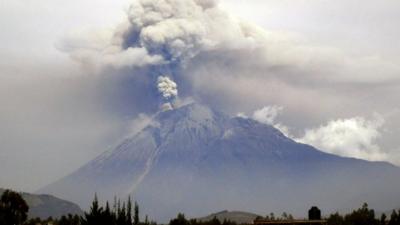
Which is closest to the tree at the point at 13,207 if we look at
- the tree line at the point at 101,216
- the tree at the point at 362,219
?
the tree line at the point at 101,216

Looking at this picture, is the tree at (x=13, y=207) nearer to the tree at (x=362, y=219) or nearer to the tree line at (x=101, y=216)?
the tree line at (x=101, y=216)

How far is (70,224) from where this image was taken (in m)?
127

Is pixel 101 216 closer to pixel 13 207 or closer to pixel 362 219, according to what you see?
pixel 13 207

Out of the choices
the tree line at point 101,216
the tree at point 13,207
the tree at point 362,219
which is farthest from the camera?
the tree at point 362,219

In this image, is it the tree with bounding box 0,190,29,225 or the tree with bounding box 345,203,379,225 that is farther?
the tree with bounding box 345,203,379,225

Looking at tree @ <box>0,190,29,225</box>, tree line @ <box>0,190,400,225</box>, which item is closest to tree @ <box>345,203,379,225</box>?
tree line @ <box>0,190,400,225</box>

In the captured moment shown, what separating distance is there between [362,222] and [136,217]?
209 ft

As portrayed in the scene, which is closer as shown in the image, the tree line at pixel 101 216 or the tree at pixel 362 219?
→ the tree line at pixel 101 216

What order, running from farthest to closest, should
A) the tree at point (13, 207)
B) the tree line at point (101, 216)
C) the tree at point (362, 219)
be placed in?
the tree at point (362, 219)
the tree at point (13, 207)
the tree line at point (101, 216)

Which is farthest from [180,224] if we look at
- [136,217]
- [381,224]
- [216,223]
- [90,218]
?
[90,218]

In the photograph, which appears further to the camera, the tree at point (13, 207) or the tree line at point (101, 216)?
the tree at point (13, 207)

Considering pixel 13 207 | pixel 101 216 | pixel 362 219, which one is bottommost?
pixel 101 216

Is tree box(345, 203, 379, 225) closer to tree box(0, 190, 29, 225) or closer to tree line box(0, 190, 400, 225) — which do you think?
tree line box(0, 190, 400, 225)

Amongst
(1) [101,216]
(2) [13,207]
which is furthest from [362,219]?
(1) [101,216]
